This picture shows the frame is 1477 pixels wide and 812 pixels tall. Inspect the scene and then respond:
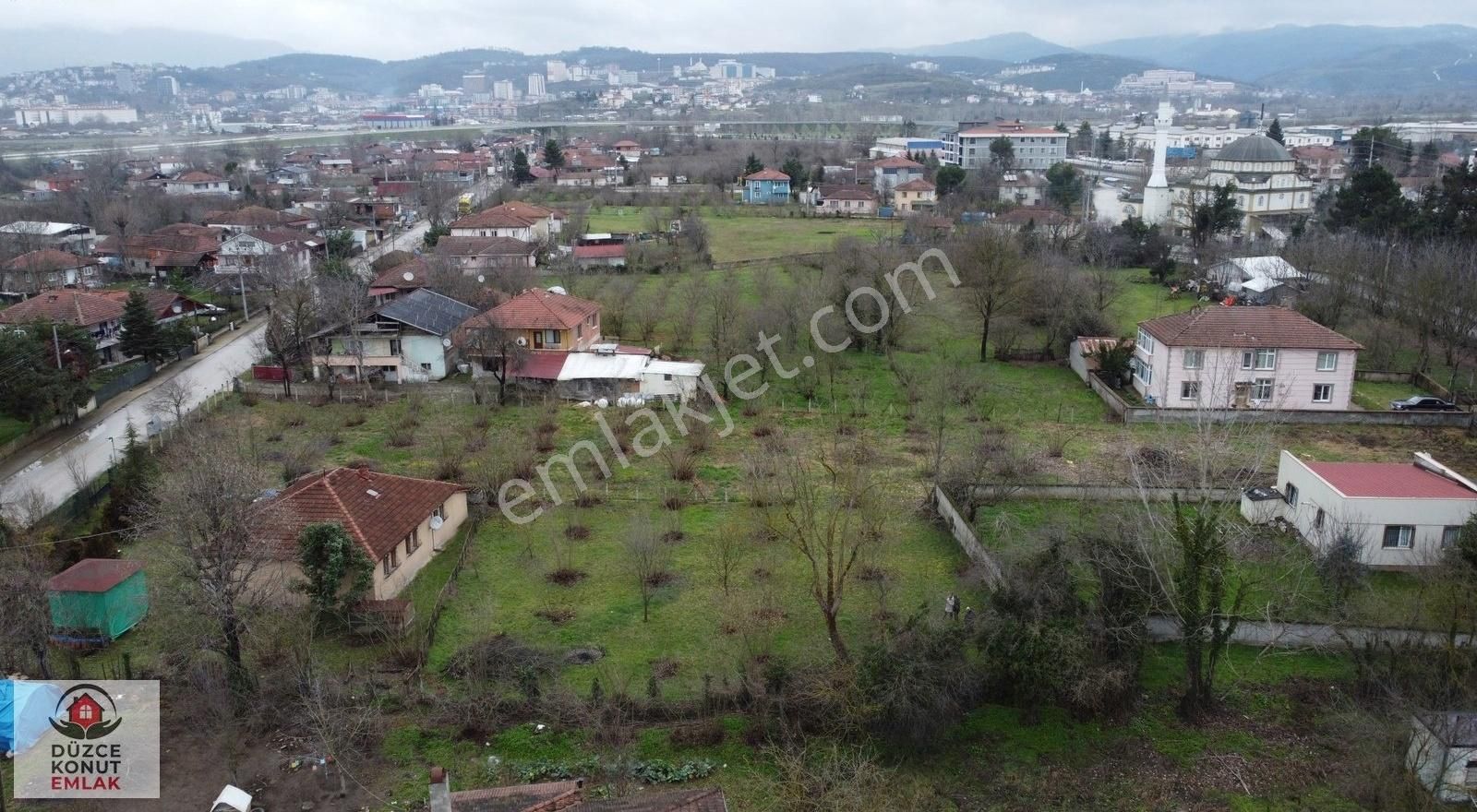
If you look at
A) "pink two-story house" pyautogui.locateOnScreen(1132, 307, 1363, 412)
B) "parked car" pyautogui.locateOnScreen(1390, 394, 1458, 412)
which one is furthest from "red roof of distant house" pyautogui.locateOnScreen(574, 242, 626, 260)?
"parked car" pyautogui.locateOnScreen(1390, 394, 1458, 412)

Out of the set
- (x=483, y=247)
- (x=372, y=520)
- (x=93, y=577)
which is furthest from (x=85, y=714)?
(x=483, y=247)

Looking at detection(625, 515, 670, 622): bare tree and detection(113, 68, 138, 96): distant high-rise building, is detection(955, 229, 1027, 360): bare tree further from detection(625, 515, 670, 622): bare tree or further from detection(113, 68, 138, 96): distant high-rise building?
detection(113, 68, 138, 96): distant high-rise building

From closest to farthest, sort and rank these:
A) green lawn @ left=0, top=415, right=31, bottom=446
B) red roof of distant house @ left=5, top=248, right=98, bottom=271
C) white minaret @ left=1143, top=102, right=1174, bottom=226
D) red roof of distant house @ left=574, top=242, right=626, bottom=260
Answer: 1. green lawn @ left=0, top=415, right=31, bottom=446
2. red roof of distant house @ left=5, top=248, right=98, bottom=271
3. red roof of distant house @ left=574, top=242, right=626, bottom=260
4. white minaret @ left=1143, top=102, right=1174, bottom=226

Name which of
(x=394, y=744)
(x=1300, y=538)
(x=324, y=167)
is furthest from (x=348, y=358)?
(x=324, y=167)

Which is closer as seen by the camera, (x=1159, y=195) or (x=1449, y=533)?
(x=1449, y=533)

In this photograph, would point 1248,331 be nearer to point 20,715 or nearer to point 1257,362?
point 1257,362

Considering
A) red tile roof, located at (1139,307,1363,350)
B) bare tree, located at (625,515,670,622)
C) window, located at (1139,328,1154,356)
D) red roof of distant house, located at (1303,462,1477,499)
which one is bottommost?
bare tree, located at (625,515,670,622)
